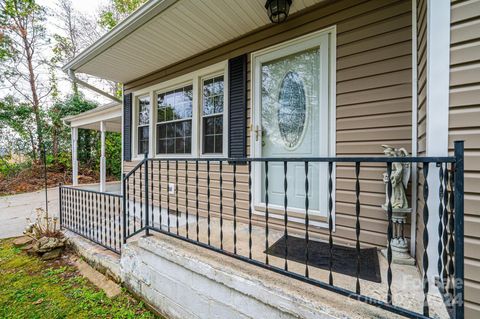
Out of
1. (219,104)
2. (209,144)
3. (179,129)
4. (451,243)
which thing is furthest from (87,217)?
(451,243)

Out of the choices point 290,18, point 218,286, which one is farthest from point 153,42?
point 218,286

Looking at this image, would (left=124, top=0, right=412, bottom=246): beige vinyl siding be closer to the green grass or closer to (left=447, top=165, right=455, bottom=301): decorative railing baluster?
(left=447, top=165, right=455, bottom=301): decorative railing baluster

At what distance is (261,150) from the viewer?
2867mm

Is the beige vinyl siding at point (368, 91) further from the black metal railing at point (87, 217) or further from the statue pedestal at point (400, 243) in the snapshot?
the black metal railing at point (87, 217)

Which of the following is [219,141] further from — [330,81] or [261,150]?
[330,81]

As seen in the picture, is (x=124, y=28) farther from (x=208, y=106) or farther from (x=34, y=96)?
(x=34, y=96)

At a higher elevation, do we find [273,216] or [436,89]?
[436,89]

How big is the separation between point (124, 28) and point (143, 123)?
6.86 ft

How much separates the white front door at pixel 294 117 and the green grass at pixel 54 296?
1861mm

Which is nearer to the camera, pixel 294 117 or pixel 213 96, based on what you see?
pixel 294 117

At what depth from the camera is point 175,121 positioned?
13.1 ft

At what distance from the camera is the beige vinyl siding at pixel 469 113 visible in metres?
1.19

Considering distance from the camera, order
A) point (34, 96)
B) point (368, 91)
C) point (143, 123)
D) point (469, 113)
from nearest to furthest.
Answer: point (469, 113), point (368, 91), point (143, 123), point (34, 96)

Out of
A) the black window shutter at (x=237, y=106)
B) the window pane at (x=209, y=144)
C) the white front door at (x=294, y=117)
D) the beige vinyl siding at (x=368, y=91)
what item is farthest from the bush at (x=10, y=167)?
the beige vinyl siding at (x=368, y=91)
